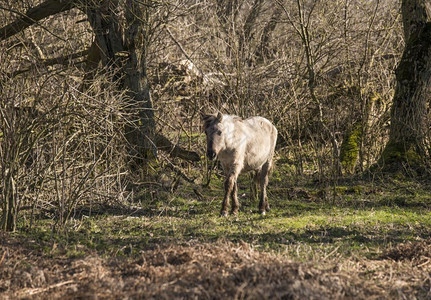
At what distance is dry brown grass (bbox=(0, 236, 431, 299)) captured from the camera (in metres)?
4.64

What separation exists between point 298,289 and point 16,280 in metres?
2.94

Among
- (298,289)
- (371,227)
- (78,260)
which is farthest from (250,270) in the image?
(371,227)

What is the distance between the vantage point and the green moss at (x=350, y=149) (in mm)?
14617

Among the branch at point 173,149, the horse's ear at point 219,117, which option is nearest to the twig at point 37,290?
the horse's ear at point 219,117

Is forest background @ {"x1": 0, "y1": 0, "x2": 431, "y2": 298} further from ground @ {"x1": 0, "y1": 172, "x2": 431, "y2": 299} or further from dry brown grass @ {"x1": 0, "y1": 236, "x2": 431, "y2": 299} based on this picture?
dry brown grass @ {"x1": 0, "y1": 236, "x2": 431, "y2": 299}

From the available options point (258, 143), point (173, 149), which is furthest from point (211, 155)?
point (173, 149)

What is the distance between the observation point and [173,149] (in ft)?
42.1

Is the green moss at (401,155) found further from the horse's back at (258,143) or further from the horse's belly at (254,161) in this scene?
the horse's belly at (254,161)

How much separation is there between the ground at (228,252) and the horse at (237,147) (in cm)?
55

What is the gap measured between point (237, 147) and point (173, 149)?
3.15m

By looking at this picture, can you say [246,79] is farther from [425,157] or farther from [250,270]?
[250,270]

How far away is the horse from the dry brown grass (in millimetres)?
3342

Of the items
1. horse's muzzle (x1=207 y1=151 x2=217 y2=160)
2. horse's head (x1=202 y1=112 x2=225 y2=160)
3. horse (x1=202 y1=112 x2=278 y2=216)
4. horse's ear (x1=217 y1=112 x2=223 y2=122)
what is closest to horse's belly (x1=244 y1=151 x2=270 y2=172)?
horse (x1=202 y1=112 x2=278 y2=216)

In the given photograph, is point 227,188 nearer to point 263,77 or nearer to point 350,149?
point 263,77
